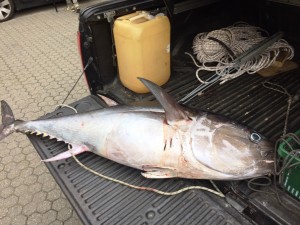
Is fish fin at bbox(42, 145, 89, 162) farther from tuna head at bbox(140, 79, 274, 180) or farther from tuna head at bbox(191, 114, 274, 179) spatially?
tuna head at bbox(191, 114, 274, 179)

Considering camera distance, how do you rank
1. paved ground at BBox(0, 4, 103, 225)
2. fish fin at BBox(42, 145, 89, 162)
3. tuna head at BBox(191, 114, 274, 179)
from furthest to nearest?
1. paved ground at BBox(0, 4, 103, 225)
2. fish fin at BBox(42, 145, 89, 162)
3. tuna head at BBox(191, 114, 274, 179)

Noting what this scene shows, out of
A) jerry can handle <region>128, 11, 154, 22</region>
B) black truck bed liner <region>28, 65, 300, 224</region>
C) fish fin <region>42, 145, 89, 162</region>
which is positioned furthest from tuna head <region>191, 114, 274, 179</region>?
jerry can handle <region>128, 11, 154, 22</region>

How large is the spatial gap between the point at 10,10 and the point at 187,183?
768cm

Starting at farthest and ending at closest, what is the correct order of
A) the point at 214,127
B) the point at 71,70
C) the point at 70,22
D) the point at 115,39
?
the point at 70,22, the point at 71,70, the point at 115,39, the point at 214,127

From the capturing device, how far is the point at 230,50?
2.96 meters

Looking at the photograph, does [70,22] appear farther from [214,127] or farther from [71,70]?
[214,127]

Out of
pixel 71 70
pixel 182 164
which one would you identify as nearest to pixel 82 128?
pixel 182 164

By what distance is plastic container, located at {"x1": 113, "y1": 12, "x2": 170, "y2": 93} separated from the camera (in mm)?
2375

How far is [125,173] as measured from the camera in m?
1.91

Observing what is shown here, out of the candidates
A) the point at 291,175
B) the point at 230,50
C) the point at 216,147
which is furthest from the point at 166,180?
the point at 230,50

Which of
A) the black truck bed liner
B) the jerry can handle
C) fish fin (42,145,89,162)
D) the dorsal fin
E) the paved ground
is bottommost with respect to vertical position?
the paved ground

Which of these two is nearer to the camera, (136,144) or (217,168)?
(217,168)

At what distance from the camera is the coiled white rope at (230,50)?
109 inches

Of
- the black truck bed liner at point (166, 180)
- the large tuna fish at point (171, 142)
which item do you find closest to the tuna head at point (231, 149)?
the large tuna fish at point (171, 142)
